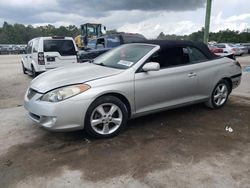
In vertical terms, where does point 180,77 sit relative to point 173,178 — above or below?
above

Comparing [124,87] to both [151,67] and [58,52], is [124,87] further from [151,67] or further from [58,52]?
[58,52]

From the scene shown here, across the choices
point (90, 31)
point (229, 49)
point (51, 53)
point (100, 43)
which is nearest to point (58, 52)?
point (51, 53)

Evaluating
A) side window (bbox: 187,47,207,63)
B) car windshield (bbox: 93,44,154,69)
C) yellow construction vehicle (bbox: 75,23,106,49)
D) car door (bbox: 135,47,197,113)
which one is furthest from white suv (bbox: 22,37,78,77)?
yellow construction vehicle (bbox: 75,23,106,49)

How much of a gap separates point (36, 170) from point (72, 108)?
98cm

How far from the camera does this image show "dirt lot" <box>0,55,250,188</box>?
10.3ft

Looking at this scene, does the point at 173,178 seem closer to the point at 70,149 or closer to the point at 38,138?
the point at 70,149

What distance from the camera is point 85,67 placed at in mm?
4938

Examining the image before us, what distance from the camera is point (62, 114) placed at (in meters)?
3.89

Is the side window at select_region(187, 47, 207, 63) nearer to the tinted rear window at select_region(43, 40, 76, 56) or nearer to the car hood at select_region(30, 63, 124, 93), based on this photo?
the car hood at select_region(30, 63, 124, 93)

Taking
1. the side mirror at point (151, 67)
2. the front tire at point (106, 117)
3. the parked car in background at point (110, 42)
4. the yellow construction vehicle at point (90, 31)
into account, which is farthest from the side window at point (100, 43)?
the yellow construction vehicle at point (90, 31)

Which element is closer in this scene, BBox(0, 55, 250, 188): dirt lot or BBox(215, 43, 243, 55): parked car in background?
BBox(0, 55, 250, 188): dirt lot

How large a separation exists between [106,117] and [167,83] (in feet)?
4.25

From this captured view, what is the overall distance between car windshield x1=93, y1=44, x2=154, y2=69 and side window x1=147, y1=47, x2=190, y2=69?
0.19m

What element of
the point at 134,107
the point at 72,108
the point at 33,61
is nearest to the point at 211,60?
the point at 134,107
